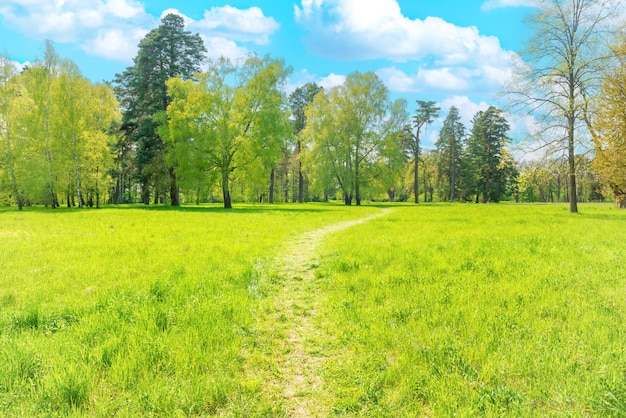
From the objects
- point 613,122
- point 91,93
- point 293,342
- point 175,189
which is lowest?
point 293,342

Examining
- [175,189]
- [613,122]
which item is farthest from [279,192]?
[613,122]

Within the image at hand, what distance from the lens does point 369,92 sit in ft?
139

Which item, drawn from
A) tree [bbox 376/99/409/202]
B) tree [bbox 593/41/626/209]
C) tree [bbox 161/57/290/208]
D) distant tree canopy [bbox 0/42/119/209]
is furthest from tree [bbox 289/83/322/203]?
tree [bbox 593/41/626/209]

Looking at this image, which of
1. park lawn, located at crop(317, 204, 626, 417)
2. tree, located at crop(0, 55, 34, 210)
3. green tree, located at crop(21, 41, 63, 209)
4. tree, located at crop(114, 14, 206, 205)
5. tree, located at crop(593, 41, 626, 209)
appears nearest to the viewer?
park lawn, located at crop(317, 204, 626, 417)

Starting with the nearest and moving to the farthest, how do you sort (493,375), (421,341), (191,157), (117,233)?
(493,375)
(421,341)
(117,233)
(191,157)

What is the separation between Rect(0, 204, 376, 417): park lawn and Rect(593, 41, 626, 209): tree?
23.6m

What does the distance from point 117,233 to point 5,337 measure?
10.1 metres

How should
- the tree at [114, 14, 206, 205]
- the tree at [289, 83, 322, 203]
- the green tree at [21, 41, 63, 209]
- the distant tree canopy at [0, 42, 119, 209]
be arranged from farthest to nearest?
the tree at [289, 83, 322, 203] → the tree at [114, 14, 206, 205] → the green tree at [21, 41, 63, 209] → the distant tree canopy at [0, 42, 119, 209]

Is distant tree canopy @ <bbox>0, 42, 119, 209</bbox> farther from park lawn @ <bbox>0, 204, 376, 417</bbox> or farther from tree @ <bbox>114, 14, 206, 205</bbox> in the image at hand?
park lawn @ <bbox>0, 204, 376, 417</bbox>

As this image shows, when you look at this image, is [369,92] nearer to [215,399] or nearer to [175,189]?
[175,189]

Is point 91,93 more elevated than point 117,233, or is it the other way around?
point 91,93

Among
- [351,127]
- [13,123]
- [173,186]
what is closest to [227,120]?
[173,186]

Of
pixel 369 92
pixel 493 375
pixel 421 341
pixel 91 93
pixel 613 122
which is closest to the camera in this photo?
pixel 493 375

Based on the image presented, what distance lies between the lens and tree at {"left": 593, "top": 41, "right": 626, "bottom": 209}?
62.3 ft
